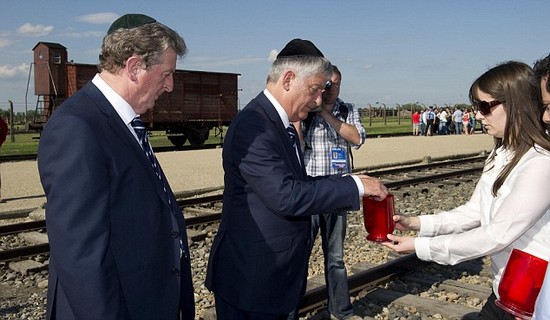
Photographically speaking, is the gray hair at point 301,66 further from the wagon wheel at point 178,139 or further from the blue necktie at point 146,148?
the wagon wheel at point 178,139

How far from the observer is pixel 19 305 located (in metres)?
5.42

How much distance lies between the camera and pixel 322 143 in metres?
4.55

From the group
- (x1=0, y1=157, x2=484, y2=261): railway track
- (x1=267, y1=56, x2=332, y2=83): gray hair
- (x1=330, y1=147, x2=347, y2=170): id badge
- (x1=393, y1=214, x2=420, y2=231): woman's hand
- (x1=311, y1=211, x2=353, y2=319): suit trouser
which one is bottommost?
(x1=0, y1=157, x2=484, y2=261): railway track

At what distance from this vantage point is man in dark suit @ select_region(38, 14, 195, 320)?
2.08 m

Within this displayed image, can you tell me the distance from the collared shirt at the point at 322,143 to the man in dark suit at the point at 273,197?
148cm

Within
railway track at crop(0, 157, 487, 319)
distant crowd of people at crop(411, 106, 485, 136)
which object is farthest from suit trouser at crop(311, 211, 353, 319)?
distant crowd of people at crop(411, 106, 485, 136)

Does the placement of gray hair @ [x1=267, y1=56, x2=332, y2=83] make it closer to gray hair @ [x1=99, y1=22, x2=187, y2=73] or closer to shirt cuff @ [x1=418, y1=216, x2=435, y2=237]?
gray hair @ [x1=99, y1=22, x2=187, y2=73]

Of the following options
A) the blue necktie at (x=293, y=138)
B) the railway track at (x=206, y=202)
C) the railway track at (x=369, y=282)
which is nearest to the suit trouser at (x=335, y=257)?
the railway track at (x=369, y=282)

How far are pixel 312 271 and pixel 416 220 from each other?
329 cm

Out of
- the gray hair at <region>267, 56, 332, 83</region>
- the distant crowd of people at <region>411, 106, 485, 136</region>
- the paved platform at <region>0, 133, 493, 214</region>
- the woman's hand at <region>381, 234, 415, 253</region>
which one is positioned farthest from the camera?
the distant crowd of people at <region>411, 106, 485, 136</region>

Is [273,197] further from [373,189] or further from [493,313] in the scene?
[493,313]

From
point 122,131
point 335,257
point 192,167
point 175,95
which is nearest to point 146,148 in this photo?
point 122,131

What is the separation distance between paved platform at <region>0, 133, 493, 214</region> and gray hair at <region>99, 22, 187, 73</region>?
8.13 m

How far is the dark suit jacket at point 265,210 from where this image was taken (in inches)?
109
